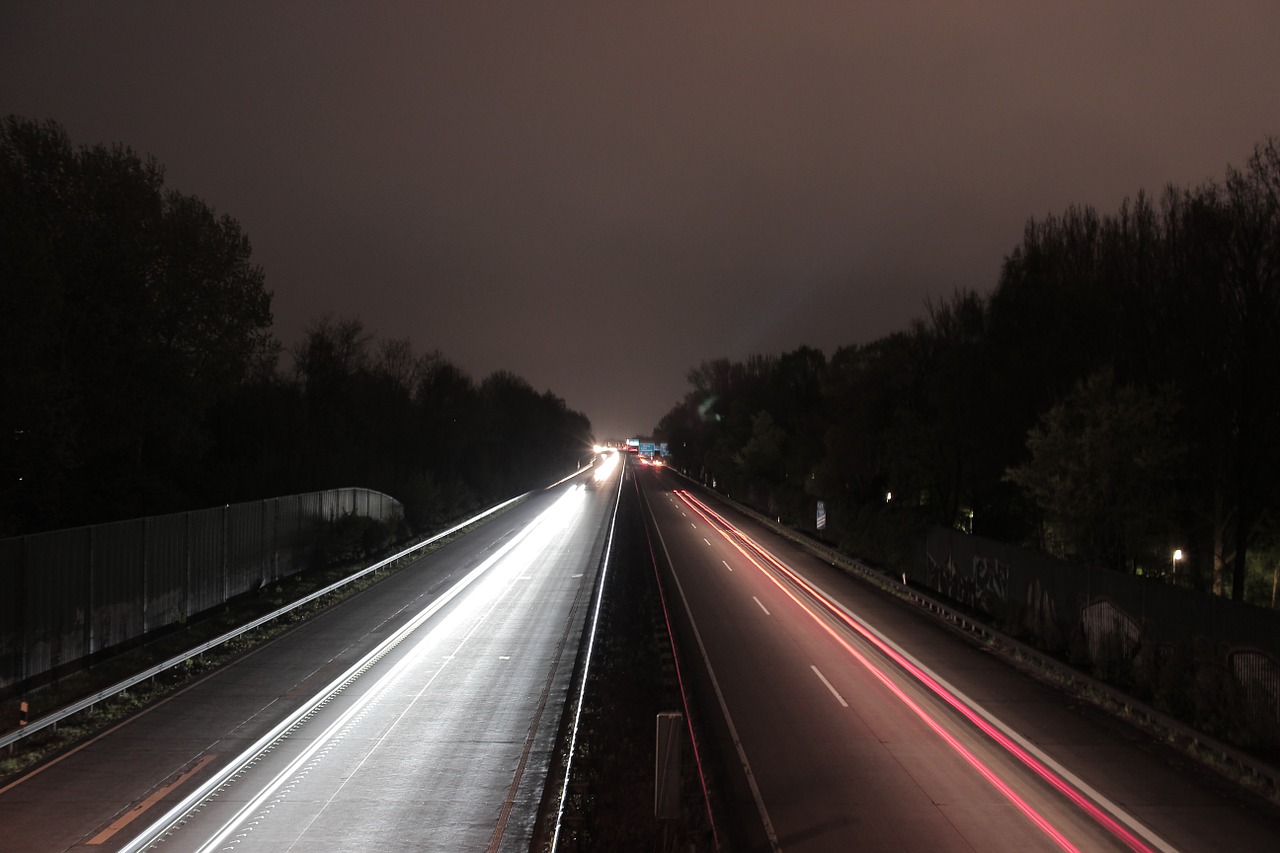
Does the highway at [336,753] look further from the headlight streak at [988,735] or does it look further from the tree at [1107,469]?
the tree at [1107,469]

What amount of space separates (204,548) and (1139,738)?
68.7 feet

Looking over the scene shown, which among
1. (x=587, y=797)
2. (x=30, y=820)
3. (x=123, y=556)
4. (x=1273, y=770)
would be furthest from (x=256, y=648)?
(x=1273, y=770)

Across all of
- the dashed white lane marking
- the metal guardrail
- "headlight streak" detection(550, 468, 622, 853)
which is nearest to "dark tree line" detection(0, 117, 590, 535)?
the metal guardrail

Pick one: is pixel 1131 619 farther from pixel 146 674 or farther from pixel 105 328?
pixel 105 328

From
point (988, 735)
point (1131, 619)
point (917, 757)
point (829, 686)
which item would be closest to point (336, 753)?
point (917, 757)

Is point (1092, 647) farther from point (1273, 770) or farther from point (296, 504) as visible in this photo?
point (296, 504)

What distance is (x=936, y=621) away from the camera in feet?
76.8

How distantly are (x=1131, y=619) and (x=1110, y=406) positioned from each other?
5.20 m

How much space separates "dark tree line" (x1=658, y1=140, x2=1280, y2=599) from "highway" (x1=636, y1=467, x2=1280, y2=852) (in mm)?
5187

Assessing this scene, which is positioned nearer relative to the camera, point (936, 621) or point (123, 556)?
point (123, 556)

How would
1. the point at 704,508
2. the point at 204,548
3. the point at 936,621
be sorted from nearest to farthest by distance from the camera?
1. the point at 204,548
2. the point at 936,621
3. the point at 704,508

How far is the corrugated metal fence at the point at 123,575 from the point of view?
14.4 m

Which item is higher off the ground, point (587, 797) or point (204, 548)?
point (204, 548)

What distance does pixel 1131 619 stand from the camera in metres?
16.8
